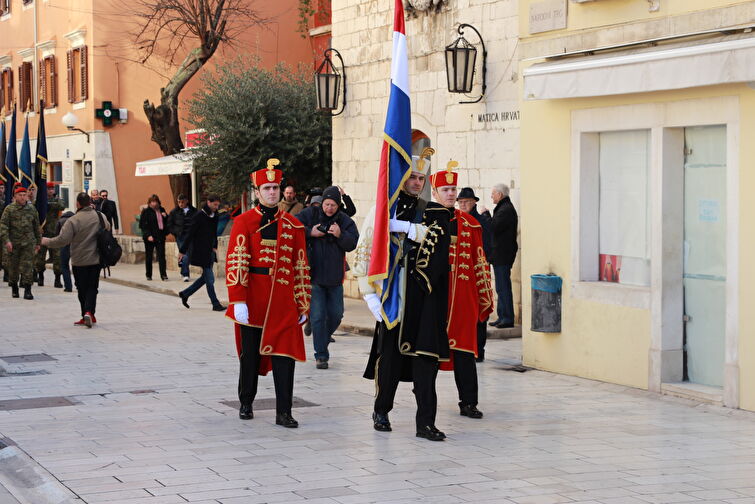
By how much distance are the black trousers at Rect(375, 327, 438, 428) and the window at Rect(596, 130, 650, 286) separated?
3.14 meters

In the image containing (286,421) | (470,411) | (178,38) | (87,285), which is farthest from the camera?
(178,38)

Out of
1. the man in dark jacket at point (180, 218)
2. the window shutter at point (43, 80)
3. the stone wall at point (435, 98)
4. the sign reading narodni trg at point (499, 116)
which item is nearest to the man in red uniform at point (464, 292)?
the stone wall at point (435, 98)

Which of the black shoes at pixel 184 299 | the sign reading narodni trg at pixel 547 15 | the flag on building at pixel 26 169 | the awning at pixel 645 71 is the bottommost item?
the black shoes at pixel 184 299

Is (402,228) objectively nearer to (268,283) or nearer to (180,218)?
(268,283)

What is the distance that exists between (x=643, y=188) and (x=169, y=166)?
66.0ft

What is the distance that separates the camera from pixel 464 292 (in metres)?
9.34

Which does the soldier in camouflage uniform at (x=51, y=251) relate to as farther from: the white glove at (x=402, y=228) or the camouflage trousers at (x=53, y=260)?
the white glove at (x=402, y=228)

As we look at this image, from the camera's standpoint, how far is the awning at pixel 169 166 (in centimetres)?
2859

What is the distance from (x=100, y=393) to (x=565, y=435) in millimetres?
4168

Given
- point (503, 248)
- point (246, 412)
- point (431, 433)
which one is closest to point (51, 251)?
point (503, 248)

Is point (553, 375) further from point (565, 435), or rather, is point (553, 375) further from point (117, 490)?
point (117, 490)

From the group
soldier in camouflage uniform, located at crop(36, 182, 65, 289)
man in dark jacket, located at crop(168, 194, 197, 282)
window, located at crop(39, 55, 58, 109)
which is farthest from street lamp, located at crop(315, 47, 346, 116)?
window, located at crop(39, 55, 58, 109)

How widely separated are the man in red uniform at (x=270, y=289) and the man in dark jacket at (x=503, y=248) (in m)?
5.97

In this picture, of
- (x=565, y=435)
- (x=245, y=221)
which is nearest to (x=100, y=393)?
(x=245, y=221)
